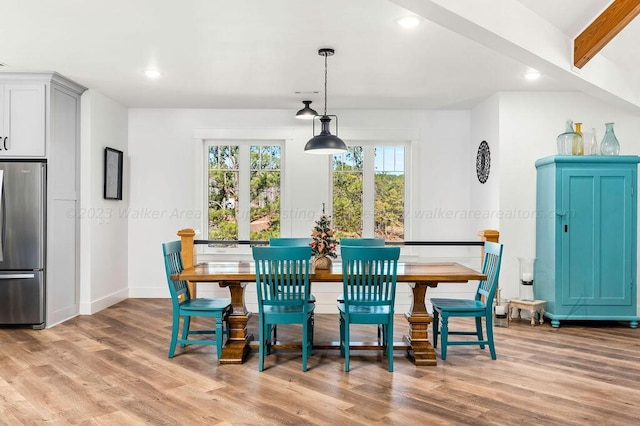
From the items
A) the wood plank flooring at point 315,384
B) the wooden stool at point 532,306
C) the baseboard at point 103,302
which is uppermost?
the wooden stool at point 532,306

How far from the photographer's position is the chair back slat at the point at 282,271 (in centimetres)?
343

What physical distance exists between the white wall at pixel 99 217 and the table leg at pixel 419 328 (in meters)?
3.65

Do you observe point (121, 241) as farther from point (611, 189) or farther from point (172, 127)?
point (611, 189)

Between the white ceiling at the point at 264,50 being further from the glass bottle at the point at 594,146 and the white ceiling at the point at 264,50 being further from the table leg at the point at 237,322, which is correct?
the table leg at the point at 237,322

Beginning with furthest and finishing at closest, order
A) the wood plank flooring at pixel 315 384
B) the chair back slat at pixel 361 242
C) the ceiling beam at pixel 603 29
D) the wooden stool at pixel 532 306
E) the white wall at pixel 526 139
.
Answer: the white wall at pixel 526 139 → the wooden stool at pixel 532 306 → the chair back slat at pixel 361 242 → the ceiling beam at pixel 603 29 → the wood plank flooring at pixel 315 384

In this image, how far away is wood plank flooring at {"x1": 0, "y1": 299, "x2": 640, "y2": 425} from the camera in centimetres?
273

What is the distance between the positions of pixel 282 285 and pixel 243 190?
3.25m

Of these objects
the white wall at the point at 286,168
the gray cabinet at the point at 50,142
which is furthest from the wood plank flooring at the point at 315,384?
the white wall at the point at 286,168

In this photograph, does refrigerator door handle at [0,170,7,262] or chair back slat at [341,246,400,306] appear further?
refrigerator door handle at [0,170,7,262]

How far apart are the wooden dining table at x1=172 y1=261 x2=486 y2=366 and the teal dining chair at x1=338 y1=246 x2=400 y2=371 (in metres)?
0.16

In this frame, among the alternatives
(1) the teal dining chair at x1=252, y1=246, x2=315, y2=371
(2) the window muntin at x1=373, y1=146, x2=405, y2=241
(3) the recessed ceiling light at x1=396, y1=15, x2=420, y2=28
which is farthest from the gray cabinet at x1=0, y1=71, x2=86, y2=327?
(2) the window muntin at x1=373, y1=146, x2=405, y2=241

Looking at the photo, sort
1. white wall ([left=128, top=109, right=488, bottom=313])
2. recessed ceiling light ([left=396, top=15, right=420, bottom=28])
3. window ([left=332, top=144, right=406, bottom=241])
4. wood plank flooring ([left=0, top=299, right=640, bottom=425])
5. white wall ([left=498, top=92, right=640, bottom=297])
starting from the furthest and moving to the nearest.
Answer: window ([left=332, top=144, right=406, bottom=241])
white wall ([left=128, top=109, right=488, bottom=313])
white wall ([left=498, top=92, right=640, bottom=297])
recessed ceiling light ([left=396, top=15, right=420, bottom=28])
wood plank flooring ([left=0, top=299, right=640, bottom=425])

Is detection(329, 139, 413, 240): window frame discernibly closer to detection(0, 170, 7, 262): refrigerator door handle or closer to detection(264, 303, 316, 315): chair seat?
detection(264, 303, 316, 315): chair seat

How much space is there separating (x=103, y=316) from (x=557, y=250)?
484 centimetres
